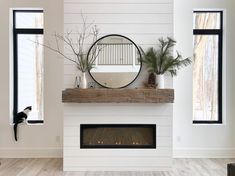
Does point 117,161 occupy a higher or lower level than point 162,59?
lower

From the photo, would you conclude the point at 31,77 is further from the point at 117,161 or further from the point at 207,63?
the point at 207,63

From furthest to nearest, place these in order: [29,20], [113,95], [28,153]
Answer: [29,20]
[28,153]
[113,95]

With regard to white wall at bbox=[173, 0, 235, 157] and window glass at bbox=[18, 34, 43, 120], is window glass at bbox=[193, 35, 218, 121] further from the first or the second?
window glass at bbox=[18, 34, 43, 120]

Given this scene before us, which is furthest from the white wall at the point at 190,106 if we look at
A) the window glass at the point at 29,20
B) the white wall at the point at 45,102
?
the window glass at the point at 29,20

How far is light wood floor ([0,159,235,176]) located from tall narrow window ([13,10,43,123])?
0.93 meters

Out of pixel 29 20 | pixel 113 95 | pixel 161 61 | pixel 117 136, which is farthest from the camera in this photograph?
pixel 29 20

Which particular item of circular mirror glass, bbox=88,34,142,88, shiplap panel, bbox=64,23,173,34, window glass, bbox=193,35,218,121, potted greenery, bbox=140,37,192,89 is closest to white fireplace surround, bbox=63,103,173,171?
circular mirror glass, bbox=88,34,142,88

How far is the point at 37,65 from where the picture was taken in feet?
19.8

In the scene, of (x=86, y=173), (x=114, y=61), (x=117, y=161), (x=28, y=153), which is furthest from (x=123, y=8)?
(x=28, y=153)

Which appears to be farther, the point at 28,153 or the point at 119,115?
the point at 28,153

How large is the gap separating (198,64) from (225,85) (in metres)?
0.66

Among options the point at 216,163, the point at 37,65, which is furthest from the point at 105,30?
the point at 216,163

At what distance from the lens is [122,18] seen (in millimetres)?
5078

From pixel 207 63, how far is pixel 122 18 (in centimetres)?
→ 210
